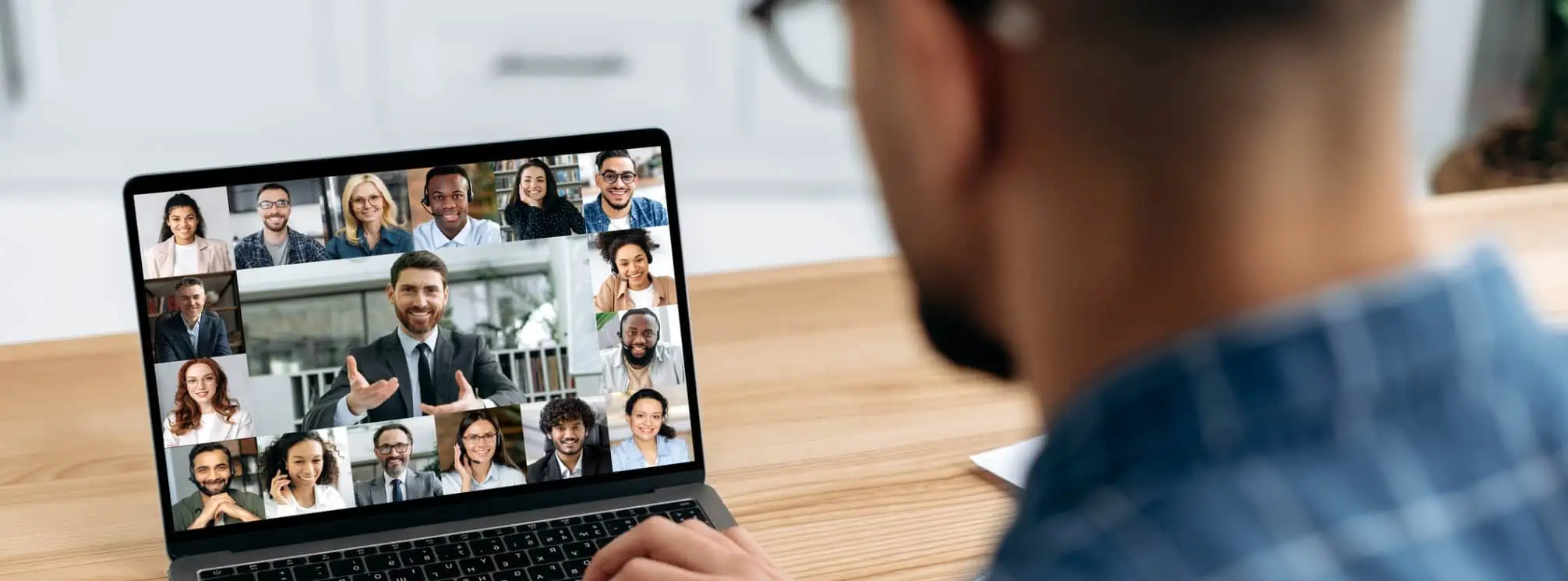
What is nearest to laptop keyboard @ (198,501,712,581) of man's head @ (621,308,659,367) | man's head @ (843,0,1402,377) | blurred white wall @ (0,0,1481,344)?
man's head @ (621,308,659,367)

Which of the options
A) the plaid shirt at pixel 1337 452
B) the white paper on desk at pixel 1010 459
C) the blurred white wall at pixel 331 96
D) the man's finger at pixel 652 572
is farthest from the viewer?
the blurred white wall at pixel 331 96

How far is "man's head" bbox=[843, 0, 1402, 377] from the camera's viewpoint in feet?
1.26

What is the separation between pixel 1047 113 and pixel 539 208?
0.57m

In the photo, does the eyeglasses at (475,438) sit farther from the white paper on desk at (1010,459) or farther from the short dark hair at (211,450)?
the white paper on desk at (1010,459)

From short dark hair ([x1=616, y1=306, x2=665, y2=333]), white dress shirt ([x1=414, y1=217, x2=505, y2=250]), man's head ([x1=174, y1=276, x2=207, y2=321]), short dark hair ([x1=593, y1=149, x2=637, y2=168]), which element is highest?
short dark hair ([x1=593, y1=149, x2=637, y2=168])

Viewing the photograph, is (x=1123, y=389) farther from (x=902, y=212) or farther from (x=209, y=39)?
(x=209, y=39)

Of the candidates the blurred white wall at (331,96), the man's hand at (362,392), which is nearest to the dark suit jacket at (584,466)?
the man's hand at (362,392)

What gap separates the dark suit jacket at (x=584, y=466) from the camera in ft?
3.04

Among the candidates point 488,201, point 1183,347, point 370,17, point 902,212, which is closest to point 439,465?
point 488,201

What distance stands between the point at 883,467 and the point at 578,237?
27cm

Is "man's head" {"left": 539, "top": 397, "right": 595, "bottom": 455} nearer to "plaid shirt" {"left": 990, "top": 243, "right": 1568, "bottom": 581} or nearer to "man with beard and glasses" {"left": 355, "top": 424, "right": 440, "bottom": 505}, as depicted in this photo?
"man with beard and glasses" {"left": 355, "top": 424, "right": 440, "bottom": 505}

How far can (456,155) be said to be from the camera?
3.05 feet

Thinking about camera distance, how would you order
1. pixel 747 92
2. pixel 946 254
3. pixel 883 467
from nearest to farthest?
pixel 946 254 < pixel 883 467 < pixel 747 92

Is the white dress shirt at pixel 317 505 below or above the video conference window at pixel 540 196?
below
